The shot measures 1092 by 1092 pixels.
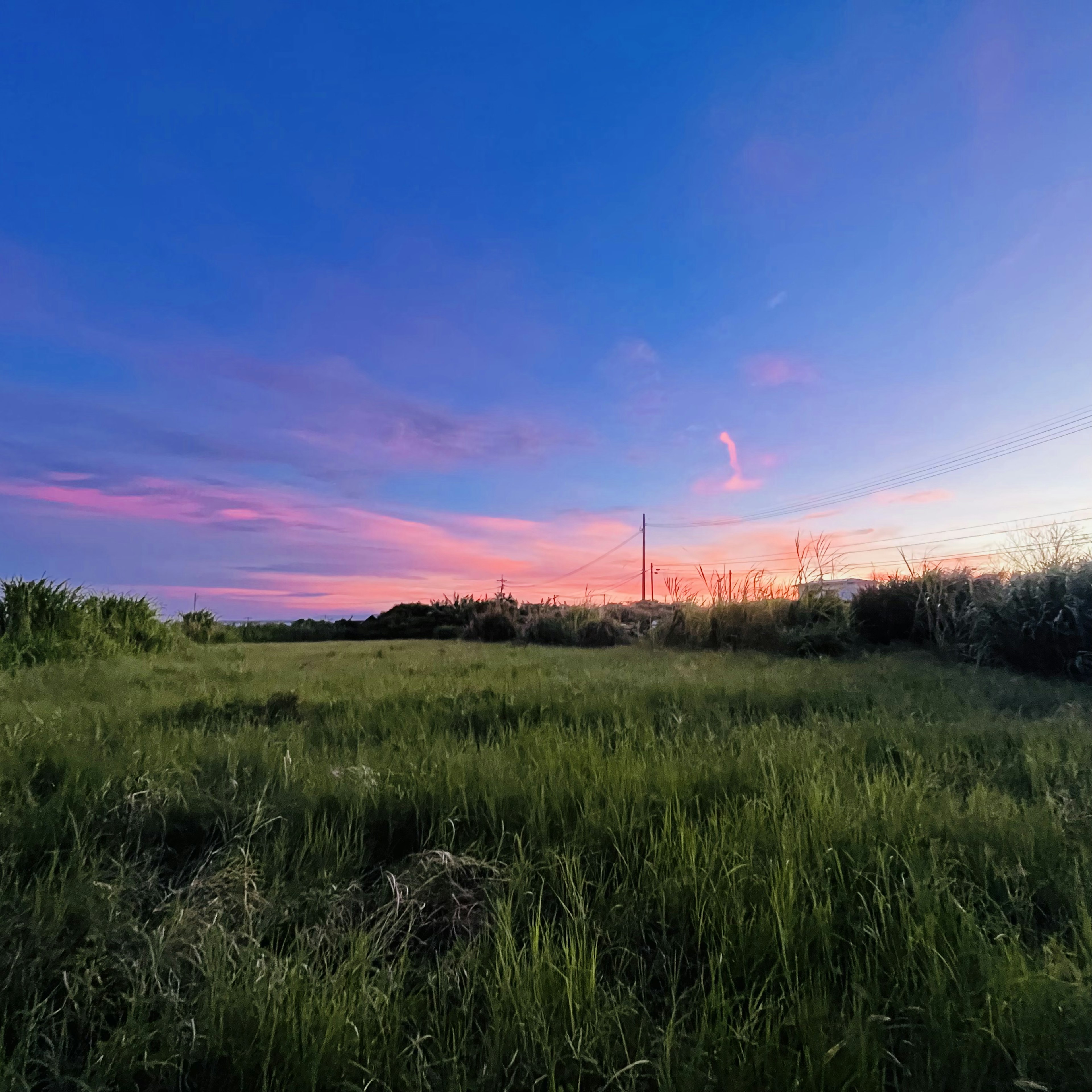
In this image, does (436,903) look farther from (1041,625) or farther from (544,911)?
(1041,625)

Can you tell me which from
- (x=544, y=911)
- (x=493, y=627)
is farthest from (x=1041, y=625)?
(x=493, y=627)

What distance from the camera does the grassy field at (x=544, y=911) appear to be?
1271 millimetres

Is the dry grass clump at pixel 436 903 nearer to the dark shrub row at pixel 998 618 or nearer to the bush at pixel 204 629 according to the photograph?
the dark shrub row at pixel 998 618

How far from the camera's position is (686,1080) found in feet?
3.86

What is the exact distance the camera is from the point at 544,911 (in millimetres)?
1830

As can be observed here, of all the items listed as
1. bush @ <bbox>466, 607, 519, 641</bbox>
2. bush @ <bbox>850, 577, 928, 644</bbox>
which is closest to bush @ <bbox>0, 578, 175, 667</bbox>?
bush @ <bbox>466, 607, 519, 641</bbox>

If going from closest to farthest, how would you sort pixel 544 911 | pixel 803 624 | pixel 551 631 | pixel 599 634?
pixel 544 911 < pixel 803 624 < pixel 599 634 < pixel 551 631

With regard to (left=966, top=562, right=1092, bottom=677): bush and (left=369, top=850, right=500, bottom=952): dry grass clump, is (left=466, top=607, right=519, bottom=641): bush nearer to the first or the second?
(left=966, top=562, right=1092, bottom=677): bush

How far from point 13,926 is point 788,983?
1.93 m

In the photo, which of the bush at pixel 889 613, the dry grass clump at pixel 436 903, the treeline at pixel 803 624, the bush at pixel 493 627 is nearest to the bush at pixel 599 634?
the treeline at pixel 803 624

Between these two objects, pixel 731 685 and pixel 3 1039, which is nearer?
pixel 3 1039

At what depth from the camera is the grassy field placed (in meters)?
1.27

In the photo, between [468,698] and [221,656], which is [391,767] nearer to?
[468,698]

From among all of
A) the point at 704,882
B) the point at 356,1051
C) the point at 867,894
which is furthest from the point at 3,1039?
the point at 867,894
